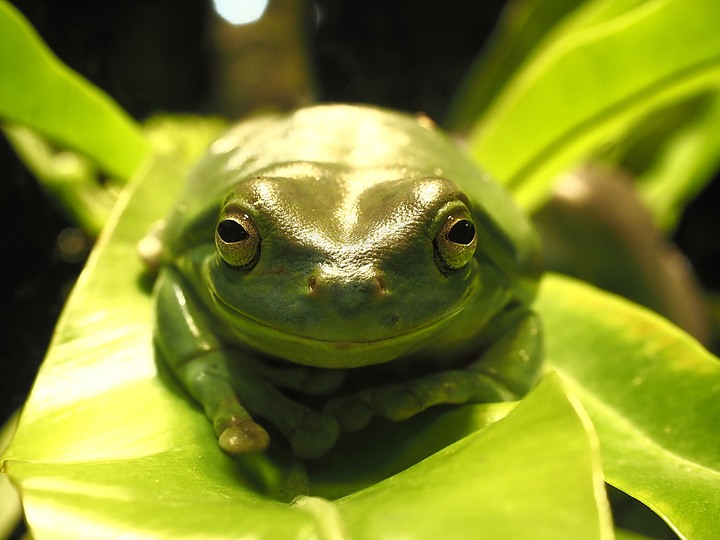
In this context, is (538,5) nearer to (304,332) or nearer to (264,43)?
(264,43)

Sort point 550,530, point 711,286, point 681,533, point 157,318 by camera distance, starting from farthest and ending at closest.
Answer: point 711,286 → point 157,318 → point 681,533 → point 550,530

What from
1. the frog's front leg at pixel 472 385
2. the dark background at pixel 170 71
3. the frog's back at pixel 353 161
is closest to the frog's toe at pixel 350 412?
the frog's front leg at pixel 472 385

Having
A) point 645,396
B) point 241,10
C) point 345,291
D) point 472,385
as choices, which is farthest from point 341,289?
point 241,10

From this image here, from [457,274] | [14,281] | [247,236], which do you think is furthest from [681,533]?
[14,281]

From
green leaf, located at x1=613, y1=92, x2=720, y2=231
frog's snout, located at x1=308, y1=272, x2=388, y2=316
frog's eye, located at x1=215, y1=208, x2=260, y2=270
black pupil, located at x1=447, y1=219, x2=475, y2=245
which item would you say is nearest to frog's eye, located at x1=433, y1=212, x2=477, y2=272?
black pupil, located at x1=447, y1=219, x2=475, y2=245

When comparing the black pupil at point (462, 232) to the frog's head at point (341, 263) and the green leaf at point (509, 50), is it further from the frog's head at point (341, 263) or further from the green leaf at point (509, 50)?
the green leaf at point (509, 50)

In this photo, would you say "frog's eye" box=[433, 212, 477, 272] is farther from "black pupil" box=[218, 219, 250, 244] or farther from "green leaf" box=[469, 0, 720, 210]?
"green leaf" box=[469, 0, 720, 210]
